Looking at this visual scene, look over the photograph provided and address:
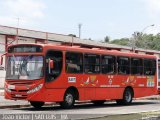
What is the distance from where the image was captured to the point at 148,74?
30.5 m

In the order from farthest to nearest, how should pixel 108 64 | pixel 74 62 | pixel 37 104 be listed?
pixel 108 64
pixel 74 62
pixel 37 104

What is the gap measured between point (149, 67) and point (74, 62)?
26.2 ft

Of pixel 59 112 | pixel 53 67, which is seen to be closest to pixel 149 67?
pixel 53 67

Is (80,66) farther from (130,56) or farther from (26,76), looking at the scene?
(130,56)

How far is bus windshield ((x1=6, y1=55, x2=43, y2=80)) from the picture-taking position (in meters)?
21.9

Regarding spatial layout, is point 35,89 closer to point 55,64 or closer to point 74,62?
point 55,64

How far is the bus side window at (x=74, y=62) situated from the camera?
77.1 feet

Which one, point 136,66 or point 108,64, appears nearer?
point 108,64

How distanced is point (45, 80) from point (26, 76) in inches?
34.2

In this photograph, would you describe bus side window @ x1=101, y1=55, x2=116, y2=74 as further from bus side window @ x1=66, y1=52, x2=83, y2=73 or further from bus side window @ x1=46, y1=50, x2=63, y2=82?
bus side window @ x1=46, y1=50, x2=63, y2=82

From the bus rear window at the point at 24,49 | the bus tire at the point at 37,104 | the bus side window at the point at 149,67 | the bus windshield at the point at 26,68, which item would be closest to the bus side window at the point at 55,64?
the bus windshield at the point at 26,68

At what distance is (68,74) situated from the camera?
77.3 feet

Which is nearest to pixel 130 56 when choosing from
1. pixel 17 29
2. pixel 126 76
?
pixel 126 76

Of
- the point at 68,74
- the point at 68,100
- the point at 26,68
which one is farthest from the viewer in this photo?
the point at 68,74
